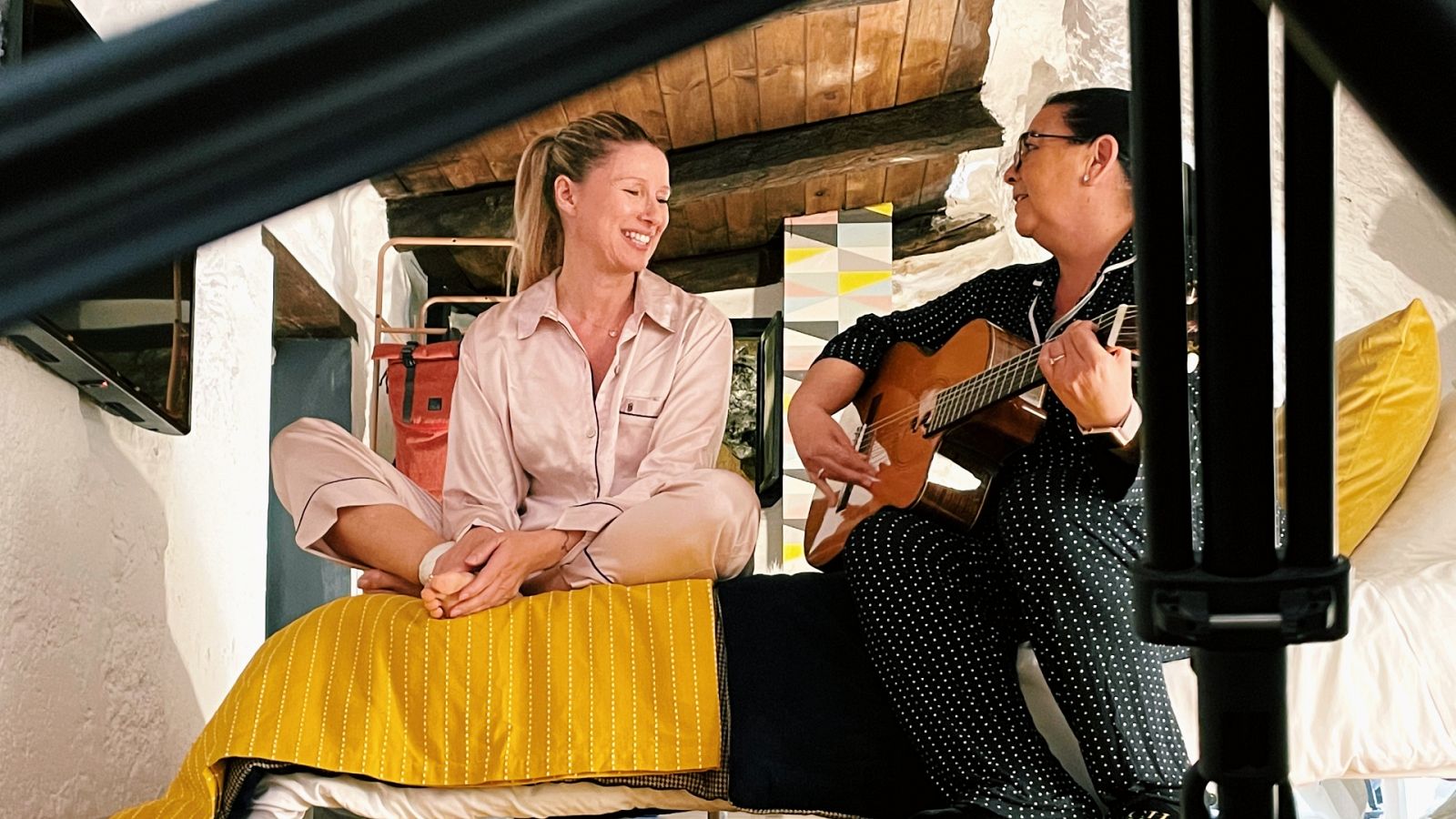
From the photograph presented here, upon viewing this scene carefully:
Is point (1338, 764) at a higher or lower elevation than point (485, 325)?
lower

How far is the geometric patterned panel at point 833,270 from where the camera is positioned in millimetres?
2623

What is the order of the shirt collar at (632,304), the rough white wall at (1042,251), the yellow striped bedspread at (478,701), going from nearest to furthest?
1. the yellow striped bedspread at (478,701)
2. the shirt collar at (632,304)
3. the rough white wall at (1042,251)

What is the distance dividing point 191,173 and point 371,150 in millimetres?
12

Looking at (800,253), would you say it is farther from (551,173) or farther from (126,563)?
(126,563)

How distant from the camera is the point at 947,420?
1742mm

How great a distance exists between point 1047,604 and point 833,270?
4.91 ft

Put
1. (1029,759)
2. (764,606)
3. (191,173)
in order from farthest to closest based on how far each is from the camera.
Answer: (764,606) < (1029,759) < (191,173)

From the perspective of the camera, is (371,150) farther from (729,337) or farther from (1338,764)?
(729,337)

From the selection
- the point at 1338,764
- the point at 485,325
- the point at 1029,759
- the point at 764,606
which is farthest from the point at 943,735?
the point at 485,325

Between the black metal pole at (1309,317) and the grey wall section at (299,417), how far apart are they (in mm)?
2253

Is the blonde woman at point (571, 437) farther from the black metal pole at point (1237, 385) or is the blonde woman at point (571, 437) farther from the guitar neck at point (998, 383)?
the black metal pole at point (1237, 385)

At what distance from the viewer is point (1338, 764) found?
1286 mm

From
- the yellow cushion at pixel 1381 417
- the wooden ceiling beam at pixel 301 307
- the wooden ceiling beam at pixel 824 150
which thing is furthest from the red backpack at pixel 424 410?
the yellow cushion at pixel 1381 417

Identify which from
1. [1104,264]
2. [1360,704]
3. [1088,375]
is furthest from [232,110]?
[1104,264]
